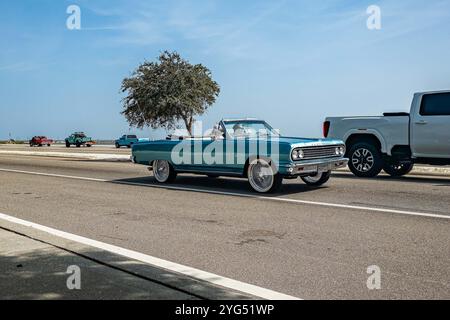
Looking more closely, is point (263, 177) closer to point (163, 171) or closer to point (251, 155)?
point (251, 155)

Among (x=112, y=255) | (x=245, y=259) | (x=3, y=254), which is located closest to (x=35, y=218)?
(x=3, y=254)

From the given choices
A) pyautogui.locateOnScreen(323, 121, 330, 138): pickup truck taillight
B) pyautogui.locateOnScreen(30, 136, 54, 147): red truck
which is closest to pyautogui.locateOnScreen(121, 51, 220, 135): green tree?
pyautogui.locateOnScreen(323, 121, 330, 138): pickup truck taillight

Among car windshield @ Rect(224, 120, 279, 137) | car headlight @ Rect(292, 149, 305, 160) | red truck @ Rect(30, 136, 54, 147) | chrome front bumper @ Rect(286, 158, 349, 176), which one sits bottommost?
chrome front bumper @ Rect(286, 158, 349, 176)

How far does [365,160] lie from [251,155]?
4.52 metres

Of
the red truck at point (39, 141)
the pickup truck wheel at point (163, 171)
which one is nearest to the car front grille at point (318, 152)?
the pickup truck wheel at point (163, 171)

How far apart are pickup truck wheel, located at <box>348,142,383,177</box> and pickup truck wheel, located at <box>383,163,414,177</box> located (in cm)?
71

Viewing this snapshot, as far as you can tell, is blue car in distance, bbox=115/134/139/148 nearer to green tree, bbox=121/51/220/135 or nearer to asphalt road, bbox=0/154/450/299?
green tree, bbox=121/51/220/135

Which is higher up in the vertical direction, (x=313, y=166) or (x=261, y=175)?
(x=313, y=166)

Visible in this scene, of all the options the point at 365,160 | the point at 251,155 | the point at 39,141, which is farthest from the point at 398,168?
the point at 39,141

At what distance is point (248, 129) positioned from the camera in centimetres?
1084

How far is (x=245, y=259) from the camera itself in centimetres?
Result: 496

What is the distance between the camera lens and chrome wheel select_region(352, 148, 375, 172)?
12766 mm
